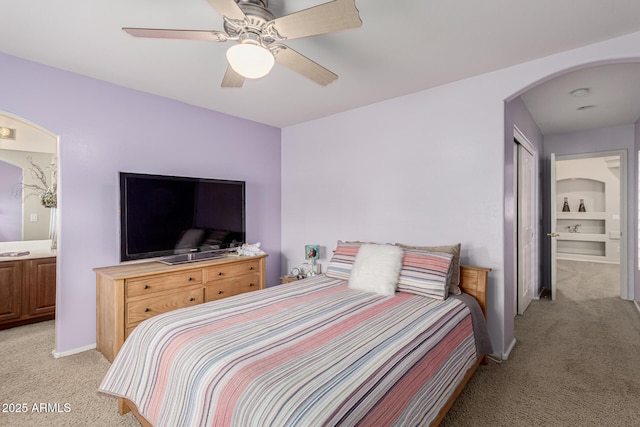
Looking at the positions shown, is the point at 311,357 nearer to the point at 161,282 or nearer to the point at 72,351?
the point at 161,282

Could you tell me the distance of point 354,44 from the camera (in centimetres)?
213

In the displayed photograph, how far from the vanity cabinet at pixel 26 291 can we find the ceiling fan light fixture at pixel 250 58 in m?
3.33

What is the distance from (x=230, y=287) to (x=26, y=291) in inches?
85.8

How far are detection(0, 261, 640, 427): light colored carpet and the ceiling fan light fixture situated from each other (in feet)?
7.08

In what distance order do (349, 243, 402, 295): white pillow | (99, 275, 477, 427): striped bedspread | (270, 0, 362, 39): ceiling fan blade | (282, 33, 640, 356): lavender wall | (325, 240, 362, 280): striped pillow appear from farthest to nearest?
(325, 240, 362, 280): striped pillow
(282, 33, 640, 356): lavender wall
(349, 243, 402, 295): white pillow
(270, 0, 362, 39): ceiling fan blade
(99, 275, 477, 427): striped bedspread

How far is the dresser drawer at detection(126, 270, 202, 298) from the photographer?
2.44 metres

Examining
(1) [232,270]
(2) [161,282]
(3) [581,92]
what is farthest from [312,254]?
(3) [581,92]

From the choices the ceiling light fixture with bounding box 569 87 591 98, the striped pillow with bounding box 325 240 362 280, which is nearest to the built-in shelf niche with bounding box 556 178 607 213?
the ceiling light fixture with bounding box 569 87 591 98

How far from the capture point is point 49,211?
13.4 ft

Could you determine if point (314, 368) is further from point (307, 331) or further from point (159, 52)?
point (159, 52)

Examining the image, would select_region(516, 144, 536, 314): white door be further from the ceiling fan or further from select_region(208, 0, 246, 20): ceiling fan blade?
select_region(208, 0, 246, 20): ceiling fan blade

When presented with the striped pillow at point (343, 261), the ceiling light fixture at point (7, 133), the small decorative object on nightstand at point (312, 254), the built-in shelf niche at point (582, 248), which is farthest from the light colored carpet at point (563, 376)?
the ceiling light fixture at point (7, 133)

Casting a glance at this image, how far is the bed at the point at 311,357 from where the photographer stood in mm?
1126

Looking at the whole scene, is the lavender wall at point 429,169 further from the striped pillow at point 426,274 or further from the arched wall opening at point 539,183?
the striped pillow at point 426,274
